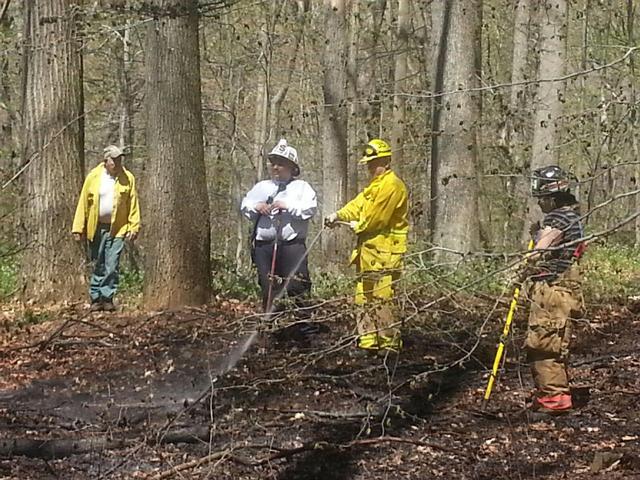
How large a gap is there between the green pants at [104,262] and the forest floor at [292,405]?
39.6 inches

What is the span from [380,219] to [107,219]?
3.93m

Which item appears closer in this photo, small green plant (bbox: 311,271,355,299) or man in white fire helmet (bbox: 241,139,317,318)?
man in white fire helmet (bbox: 241,139,317,318)

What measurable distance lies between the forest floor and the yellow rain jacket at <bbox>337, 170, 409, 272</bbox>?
2.70 ft

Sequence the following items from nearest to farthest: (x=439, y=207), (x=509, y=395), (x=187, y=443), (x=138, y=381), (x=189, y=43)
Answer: (x=187, y=443)
(x=509, y=395)
(x=138, y=381)
(x=189, y=43)
(x=439, y=207)

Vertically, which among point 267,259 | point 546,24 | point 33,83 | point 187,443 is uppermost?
point 546,24

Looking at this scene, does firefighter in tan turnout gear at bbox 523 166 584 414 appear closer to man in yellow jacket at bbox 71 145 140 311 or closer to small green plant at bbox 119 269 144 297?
man in yellow jacket at bbox 71 145 140 311

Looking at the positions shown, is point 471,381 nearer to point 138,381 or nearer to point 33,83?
point 138,381

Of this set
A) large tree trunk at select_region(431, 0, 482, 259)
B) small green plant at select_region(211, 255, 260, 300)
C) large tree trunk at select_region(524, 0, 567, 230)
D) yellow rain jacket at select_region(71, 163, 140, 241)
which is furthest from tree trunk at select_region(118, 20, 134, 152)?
large tree trunk at select_region(524, 0, 567, 230)

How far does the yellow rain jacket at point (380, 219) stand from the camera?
806 centimetres

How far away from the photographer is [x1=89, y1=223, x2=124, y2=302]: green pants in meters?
10.6

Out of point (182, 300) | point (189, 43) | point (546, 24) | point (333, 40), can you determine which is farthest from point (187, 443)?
point (333, 40)

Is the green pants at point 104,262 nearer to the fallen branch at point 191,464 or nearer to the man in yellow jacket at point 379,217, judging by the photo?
the man in yellow jacket at point 379,217

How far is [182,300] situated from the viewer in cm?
1002

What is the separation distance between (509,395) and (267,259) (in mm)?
2734
